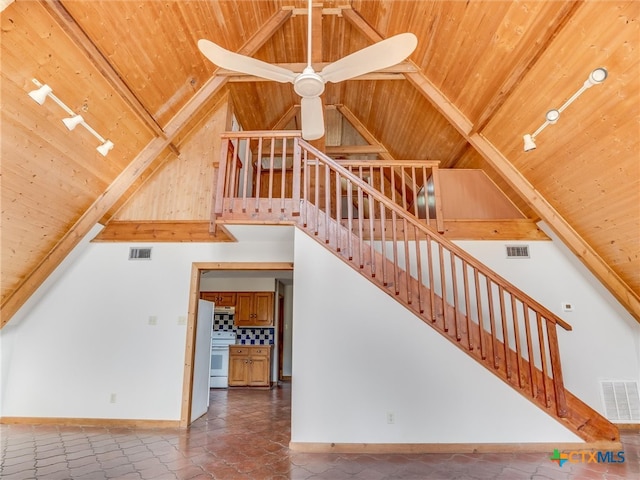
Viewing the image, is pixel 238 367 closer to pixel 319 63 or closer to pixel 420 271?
pixel 420 271

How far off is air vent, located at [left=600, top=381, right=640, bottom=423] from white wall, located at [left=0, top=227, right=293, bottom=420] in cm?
416

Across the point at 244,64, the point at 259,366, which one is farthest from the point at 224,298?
the point at 244,64

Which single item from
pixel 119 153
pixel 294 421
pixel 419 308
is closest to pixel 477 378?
pixel 419 308

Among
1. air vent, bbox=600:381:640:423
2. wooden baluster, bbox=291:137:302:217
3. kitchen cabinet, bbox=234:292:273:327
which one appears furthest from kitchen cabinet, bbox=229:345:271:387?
air vent, bbox=600:381:640:423

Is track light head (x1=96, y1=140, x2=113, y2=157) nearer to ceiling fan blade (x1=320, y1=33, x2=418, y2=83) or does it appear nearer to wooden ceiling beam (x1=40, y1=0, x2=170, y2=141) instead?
wooden ceiling beam (x1=40, y1=0, x2=170, y2=141)

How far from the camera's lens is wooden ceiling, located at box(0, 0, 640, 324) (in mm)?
2713

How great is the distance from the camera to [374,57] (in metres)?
2.38

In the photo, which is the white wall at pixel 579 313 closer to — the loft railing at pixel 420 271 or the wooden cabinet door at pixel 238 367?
the loft railing at pixel 420 271

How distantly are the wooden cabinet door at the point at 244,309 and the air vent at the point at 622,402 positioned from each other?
5.85 metres

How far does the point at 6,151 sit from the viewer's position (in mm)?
3029

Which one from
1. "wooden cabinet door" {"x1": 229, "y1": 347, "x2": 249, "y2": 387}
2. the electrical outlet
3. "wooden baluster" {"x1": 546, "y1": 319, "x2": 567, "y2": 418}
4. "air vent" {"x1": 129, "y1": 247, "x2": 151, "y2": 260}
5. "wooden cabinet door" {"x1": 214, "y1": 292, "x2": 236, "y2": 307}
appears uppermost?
"air vent" {"x1": 129, "y1": 247, "x2": 151, "y2": 260}

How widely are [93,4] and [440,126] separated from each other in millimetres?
4540

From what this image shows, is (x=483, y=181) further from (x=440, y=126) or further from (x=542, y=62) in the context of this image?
(x=542, y=62)

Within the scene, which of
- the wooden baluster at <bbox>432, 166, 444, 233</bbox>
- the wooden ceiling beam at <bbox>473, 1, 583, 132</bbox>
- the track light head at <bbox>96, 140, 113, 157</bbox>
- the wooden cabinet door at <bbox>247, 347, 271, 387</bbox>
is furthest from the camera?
the wooden cabinet door at <bbox>247, 347, 271, 387</bbox>
